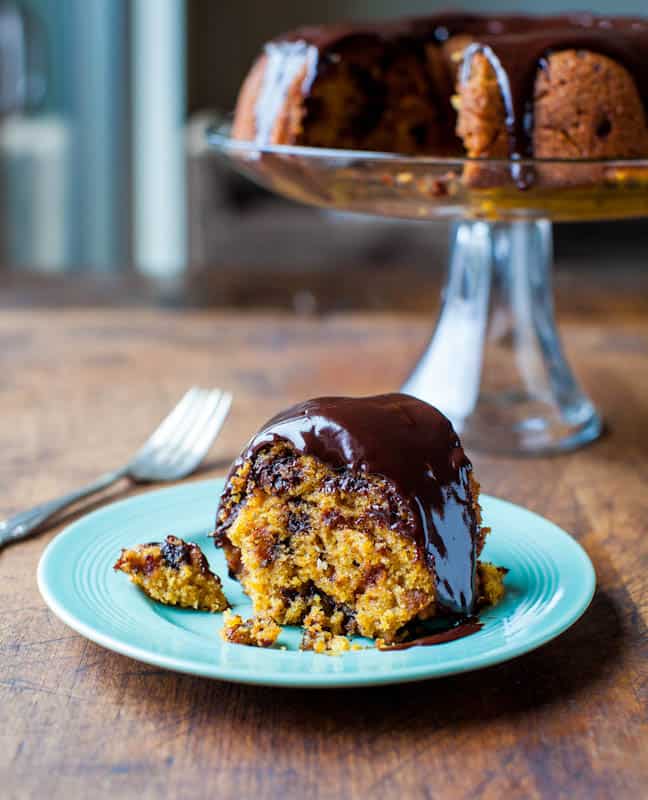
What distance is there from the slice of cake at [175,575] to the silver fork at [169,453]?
204mm

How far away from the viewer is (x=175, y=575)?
29.8 inches

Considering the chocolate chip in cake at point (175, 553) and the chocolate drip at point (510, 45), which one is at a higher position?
the chocolate drip at point (510, 45)

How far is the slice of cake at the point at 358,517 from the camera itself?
2.37ft

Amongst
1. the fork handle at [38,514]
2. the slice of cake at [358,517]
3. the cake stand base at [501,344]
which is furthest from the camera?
the cake stand base at [501,344]

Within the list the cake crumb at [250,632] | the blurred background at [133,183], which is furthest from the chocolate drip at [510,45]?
the blurred background at [133,183]

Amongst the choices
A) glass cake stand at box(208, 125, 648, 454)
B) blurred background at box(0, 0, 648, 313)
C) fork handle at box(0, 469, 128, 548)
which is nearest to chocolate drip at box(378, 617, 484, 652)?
fork handle at box(0, 469, 128, 548)

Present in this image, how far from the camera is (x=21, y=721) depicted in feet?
2.17

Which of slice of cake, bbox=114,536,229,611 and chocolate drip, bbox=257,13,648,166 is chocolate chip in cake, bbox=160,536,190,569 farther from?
chocolate drip, bbox=257,13,648,166

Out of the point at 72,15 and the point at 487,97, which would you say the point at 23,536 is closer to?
the point at 487,97

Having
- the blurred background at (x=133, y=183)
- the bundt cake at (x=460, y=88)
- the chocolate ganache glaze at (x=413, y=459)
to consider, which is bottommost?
the blurred background at (x=133, y=183)

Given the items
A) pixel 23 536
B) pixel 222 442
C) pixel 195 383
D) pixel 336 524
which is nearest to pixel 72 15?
pixel 195 383

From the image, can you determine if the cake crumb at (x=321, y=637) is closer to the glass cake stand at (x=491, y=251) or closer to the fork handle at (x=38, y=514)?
the fork handle at (x=38, y=514)

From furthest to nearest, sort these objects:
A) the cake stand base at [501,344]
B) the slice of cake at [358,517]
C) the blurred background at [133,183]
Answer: the blurred background at [133,183] < the cake stand base at [501,344] < the slice of cake at [358,517]

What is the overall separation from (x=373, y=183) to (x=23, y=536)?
0.48 meters
